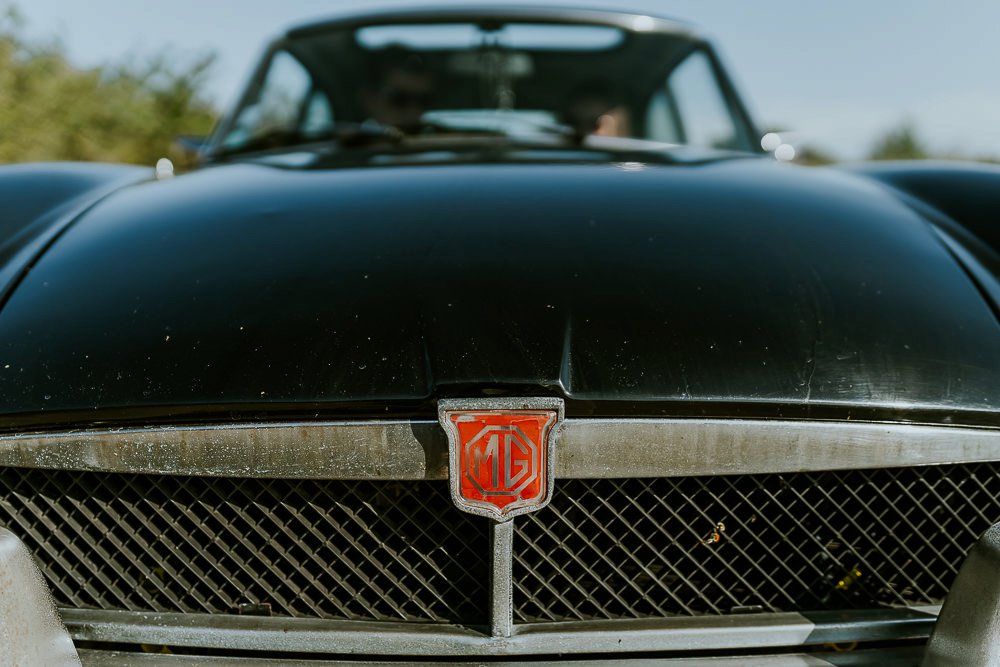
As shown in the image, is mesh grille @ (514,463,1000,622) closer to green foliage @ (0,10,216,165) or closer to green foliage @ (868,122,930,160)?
green foliage @ (0,10,216,165)

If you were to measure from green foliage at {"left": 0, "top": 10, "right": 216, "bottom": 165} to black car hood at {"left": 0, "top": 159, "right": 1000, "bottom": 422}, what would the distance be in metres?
9.97

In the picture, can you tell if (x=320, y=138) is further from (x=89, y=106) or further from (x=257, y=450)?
(x=89, y=106)

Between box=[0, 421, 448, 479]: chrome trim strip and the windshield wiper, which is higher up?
the windshield wiper

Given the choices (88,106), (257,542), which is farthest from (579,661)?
(88,106)

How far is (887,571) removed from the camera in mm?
1624

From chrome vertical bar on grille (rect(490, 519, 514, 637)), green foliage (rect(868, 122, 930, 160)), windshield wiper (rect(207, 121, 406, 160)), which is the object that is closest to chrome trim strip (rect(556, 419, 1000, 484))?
chrome vertical bar on grille (rect(490, 519, 514, 637))

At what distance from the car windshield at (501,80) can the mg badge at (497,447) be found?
1.95 m

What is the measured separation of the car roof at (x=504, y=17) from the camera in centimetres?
345

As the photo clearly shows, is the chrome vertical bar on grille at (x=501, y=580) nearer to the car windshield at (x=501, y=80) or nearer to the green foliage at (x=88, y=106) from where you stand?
the car windshield at (x=501, y=80)

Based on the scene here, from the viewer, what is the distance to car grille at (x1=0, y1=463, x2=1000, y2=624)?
1.58 metres

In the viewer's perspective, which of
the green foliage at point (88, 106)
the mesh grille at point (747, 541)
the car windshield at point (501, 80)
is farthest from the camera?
the green foliage at point (88, 106)

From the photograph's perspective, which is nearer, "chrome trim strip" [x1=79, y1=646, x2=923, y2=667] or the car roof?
"chrome trim strip" [x1=79, y1=646, x2=923, y2=667]

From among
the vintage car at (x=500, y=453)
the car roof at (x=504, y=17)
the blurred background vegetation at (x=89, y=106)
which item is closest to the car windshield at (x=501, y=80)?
the car roof at (x=504, y=17)

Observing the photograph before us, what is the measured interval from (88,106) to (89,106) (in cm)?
3
